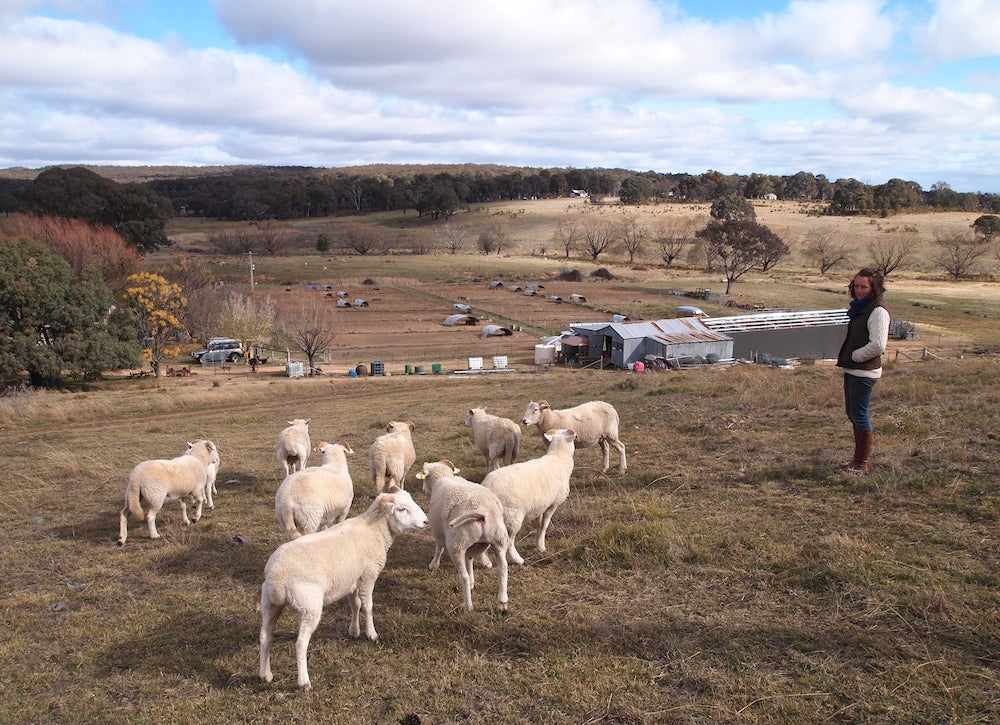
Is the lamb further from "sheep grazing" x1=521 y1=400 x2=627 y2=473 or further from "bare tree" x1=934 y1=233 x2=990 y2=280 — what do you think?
"bare tree" x1=934 y1=233 x2=990 y2=280

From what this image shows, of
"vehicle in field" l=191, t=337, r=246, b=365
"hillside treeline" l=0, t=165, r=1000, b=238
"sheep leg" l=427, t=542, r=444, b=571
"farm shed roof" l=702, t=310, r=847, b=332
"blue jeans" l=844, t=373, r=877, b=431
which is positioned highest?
"hillside treeline" l=0, t=165, r=1000, b=238

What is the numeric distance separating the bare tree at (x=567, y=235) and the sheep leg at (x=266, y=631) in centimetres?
10952

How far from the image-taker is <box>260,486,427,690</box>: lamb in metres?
6.16

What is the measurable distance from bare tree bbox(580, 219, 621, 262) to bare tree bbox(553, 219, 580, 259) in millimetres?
1458

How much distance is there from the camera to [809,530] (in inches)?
337

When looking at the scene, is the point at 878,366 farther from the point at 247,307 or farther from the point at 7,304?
the point at 247,307

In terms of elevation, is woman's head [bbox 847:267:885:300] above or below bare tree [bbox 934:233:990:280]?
below

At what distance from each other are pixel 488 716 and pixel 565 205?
161 m

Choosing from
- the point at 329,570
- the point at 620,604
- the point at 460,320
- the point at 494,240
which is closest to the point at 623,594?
the point at 620,604

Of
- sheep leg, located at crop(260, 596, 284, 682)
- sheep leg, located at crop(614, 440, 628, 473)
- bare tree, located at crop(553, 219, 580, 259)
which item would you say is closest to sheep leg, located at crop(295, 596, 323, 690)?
sheep leg, located at crop(260, 596, 284, 682)

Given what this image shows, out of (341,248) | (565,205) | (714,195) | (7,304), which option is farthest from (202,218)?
(7,304)

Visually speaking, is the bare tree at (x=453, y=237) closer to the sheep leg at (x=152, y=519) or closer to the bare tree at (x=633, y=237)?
the bare tree at (x=633, y=237)

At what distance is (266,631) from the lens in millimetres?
6164

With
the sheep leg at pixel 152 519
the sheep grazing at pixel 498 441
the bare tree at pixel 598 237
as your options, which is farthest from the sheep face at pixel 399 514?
the bare tree at pixel 598 237
